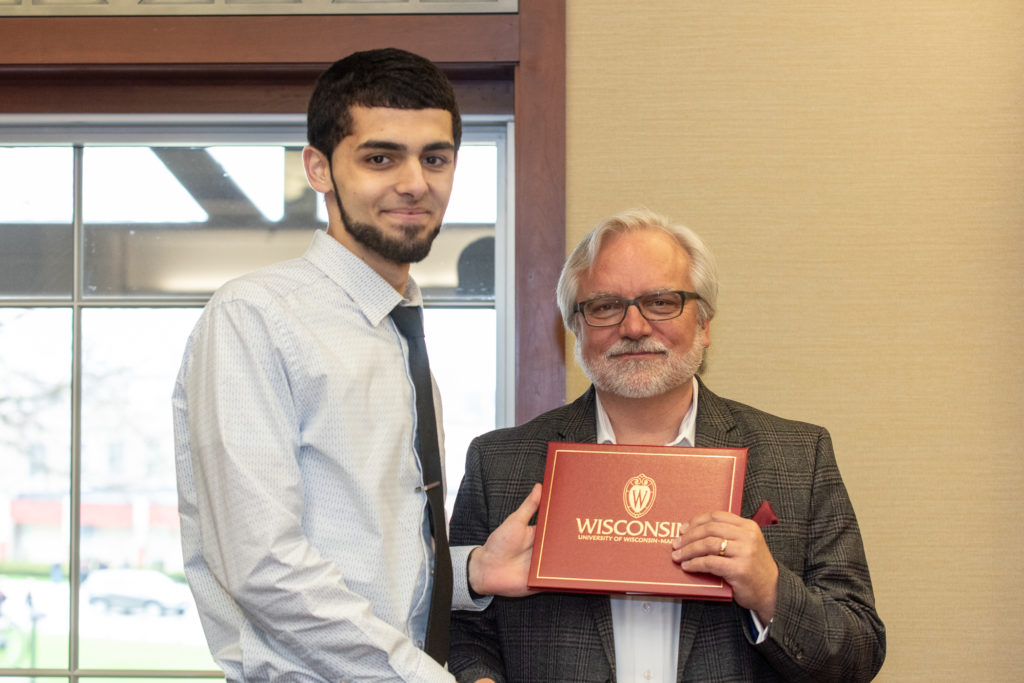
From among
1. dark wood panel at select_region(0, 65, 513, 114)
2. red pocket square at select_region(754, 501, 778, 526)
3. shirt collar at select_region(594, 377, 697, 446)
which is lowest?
red pocket square at select_region(754, 501, 778, 526)

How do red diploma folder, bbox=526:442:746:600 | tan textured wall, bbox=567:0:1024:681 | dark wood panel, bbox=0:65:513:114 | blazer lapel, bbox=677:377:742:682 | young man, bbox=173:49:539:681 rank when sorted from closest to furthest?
young man, bbox=173:49:539:681 < red diploma folder, bbox=526:442:746:600 < blazer lapel, bbox=677:377:742:682 < tan textured wall, bbox=567:0:1024:681 < dark wood panel, bbox=0:65:513:114

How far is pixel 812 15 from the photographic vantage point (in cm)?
222

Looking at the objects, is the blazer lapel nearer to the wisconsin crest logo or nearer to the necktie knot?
the wisconsin crest logo

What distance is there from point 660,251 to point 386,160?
24.1 inches

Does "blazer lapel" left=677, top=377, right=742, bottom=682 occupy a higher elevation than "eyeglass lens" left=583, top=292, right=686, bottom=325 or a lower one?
lower

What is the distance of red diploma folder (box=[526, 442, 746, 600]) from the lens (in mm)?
1454

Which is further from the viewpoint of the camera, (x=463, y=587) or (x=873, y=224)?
(x=873, y=224)

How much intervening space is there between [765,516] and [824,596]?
0.17 meters

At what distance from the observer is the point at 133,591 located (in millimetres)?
2354

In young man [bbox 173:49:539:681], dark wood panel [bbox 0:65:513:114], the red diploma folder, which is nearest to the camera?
young man [bbox 173:49:539:681]

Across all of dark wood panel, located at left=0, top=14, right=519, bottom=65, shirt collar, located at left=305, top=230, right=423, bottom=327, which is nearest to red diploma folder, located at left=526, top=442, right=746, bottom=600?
shirt collar, located at left=305, top=230, right=423, bottom=327

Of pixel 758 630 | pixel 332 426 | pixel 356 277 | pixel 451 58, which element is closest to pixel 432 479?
pixel 332 426

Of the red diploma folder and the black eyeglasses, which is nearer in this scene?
the red diploma folder

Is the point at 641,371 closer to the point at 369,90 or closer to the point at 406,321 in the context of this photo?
the point at 406,321
